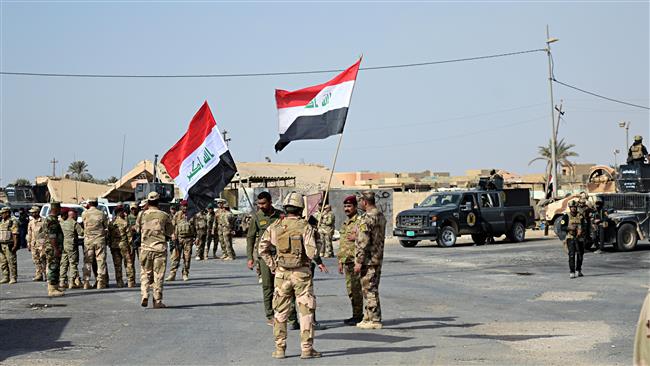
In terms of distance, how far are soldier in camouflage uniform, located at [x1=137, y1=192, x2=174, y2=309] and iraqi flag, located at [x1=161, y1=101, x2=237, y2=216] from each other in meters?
0.91

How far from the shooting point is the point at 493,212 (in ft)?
106

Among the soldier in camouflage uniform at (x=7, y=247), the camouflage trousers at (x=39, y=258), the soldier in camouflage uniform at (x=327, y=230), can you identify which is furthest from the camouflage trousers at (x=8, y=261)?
the soldier in camouflage uniform at (x=327, y=230)

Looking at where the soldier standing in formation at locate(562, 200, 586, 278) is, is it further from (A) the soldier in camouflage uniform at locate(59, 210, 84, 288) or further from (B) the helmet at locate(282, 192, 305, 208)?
(A) the soldier in camouflage uniform at locate(59, 210, 84, 288)

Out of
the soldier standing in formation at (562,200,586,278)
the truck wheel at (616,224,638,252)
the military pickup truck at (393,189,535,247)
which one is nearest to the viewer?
the soldier standing in formation at (562,200,586,278)

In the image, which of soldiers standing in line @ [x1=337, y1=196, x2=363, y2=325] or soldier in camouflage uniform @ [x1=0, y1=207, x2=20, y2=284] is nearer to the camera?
soldiers standing in line @ [x1=337, y1=196, x2=363, y2=325]

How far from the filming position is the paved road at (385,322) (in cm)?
971

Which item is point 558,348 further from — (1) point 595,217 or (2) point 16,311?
(1) point 595,217

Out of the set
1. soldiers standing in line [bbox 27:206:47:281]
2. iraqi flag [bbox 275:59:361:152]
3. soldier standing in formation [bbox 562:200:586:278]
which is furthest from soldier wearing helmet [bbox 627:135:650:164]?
soldiers standing in line [bbox 27:206:47:281]

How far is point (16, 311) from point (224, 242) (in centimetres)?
1428

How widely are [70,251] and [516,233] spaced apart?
2000 centimetres

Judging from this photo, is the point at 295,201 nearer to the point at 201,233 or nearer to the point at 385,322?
the point at 385,322

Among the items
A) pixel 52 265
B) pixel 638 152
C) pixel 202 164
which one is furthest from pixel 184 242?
pixel 638 152

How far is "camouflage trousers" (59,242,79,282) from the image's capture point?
17.7 m

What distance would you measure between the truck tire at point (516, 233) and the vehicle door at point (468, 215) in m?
2.08
